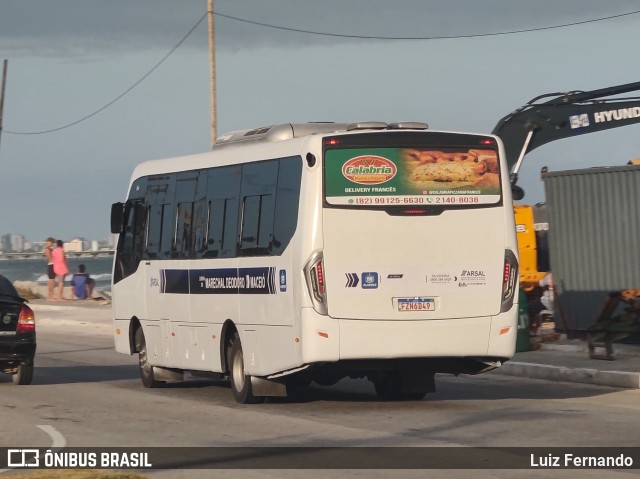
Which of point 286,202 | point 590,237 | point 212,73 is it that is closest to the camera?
point 286,202

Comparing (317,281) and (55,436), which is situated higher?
(317,281)

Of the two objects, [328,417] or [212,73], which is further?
[212,73]

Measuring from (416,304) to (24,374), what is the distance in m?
7.29

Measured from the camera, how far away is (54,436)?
13945mm

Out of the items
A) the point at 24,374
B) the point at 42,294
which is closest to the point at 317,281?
the point at 24,374

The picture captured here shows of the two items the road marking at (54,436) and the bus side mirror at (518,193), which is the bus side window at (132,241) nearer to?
the road marking at (54,436)

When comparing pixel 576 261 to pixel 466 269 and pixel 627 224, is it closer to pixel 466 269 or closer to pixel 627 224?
pixel 627 224

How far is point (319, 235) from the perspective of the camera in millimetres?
15625

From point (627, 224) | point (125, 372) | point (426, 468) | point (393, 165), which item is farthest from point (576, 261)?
point (426, 468)

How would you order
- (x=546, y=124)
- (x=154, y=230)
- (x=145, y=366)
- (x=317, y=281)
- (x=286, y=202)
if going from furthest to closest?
(x=546, y=124), (x=145, y=366), (x=154, y=230), (x=286, y=202), (x=317, y=281)

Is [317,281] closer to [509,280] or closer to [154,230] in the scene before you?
[509,280]

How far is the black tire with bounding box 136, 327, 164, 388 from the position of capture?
20297mm

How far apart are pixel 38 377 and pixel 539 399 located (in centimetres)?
902

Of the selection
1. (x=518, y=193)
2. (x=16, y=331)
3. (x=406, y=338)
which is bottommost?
(x=406, y=338)
